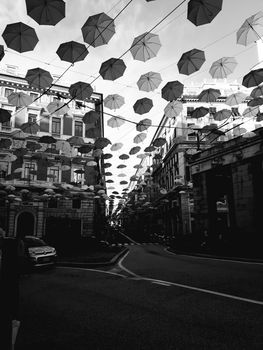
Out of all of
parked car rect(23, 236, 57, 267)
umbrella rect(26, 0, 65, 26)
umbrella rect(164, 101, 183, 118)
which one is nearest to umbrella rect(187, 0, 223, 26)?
umbrella rect(26, 0, 65, 26)

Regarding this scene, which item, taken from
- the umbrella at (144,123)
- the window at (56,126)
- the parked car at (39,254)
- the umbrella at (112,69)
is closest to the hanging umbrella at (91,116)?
the umbrella at (144,123)

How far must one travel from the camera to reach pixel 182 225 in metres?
38.8

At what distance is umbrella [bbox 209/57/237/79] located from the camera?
707 cm

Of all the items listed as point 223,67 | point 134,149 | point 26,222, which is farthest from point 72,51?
point 26,222

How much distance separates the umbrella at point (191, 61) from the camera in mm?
6363

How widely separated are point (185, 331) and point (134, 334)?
0.81 metres

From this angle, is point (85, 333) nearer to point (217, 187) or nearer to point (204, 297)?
point (204, 297)

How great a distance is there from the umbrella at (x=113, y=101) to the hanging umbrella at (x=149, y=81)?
126 centimetres

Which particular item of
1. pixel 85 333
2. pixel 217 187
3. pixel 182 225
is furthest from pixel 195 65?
pixel 182 225

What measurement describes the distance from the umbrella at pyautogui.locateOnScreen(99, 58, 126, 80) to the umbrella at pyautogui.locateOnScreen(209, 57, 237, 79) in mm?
2787

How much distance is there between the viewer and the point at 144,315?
4.71m

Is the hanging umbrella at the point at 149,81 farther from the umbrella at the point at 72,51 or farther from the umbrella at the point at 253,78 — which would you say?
the umbrella at the point at 253,78

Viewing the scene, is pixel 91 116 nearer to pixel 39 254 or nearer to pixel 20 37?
pixel 20 37

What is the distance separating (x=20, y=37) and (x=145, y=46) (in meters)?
2.95
